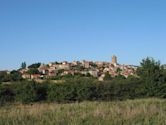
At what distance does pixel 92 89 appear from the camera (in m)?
25.9

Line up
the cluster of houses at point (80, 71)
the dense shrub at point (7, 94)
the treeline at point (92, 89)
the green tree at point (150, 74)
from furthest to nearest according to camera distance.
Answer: the cluster of houses at point (80, 71), the green tree at point (150, 74), the treeline at point (92, 89), the dense shrub at point (7, 94)

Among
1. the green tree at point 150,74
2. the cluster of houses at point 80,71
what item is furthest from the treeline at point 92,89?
the cluster of houses at point 80,71

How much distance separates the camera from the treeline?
2469 cm

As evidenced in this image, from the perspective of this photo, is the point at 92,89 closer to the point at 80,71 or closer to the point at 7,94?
→ the point at 7,94

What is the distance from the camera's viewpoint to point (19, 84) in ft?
83.7

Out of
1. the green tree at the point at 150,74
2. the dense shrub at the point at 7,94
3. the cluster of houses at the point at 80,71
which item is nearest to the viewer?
the dense shrub at the point at 7,94

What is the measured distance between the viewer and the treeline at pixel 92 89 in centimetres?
2469

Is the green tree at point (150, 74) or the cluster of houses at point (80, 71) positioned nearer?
the green tree at point (150, 74)

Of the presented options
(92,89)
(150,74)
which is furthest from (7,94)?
(150,74)

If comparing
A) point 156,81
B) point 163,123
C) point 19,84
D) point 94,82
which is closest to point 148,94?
point 156,81

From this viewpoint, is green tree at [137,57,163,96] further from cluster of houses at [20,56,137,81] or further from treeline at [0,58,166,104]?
cluster of houses at [20,56,137,81]

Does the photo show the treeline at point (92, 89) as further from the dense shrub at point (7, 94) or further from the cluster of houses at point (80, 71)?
the cluster of houses at point (80, 71)

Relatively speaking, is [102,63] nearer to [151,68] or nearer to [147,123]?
[151,68]

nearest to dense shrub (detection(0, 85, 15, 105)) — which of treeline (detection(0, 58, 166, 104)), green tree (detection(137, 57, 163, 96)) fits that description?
treeline (detection(0, 58, 166, 104))
